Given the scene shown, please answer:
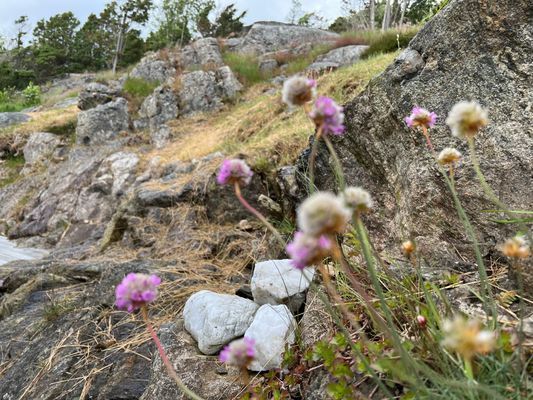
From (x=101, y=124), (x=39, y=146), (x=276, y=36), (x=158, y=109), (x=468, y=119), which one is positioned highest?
(x=276, y=36)

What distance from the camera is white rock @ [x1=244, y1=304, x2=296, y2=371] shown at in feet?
5.07

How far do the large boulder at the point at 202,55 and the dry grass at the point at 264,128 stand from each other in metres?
3.49

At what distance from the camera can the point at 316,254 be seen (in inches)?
23.4

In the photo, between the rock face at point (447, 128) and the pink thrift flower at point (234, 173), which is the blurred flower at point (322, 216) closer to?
the pink thrift flower at point (234, 173)

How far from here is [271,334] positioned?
5.30 feet

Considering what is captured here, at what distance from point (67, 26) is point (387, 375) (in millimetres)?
48790

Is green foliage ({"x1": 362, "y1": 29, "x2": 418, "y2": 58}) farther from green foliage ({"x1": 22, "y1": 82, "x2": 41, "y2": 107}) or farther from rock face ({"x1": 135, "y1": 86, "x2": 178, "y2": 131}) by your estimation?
green foliage ({"x1": 22, "y1": 82, "x2": 41, "y2": 107})

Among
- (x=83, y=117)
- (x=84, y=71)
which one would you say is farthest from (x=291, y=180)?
(x=84, y=71)

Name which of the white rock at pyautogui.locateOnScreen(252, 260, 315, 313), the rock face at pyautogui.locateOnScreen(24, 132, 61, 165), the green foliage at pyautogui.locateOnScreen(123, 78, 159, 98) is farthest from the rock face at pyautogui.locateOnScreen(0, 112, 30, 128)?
the white rock at pyautogui.locateOnScreen(252, 260, 315, 313)

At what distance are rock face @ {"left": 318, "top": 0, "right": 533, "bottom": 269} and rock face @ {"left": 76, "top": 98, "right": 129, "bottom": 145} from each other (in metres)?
9.87

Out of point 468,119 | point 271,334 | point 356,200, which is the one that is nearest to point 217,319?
point 271,334

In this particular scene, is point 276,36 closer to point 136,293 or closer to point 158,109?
point 158,109

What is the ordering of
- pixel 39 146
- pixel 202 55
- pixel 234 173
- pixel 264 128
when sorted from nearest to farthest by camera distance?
pixel 234 173 → pixel 264 128 → pixel 39 146 → pixel 202 55

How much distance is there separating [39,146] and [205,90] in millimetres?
5203
